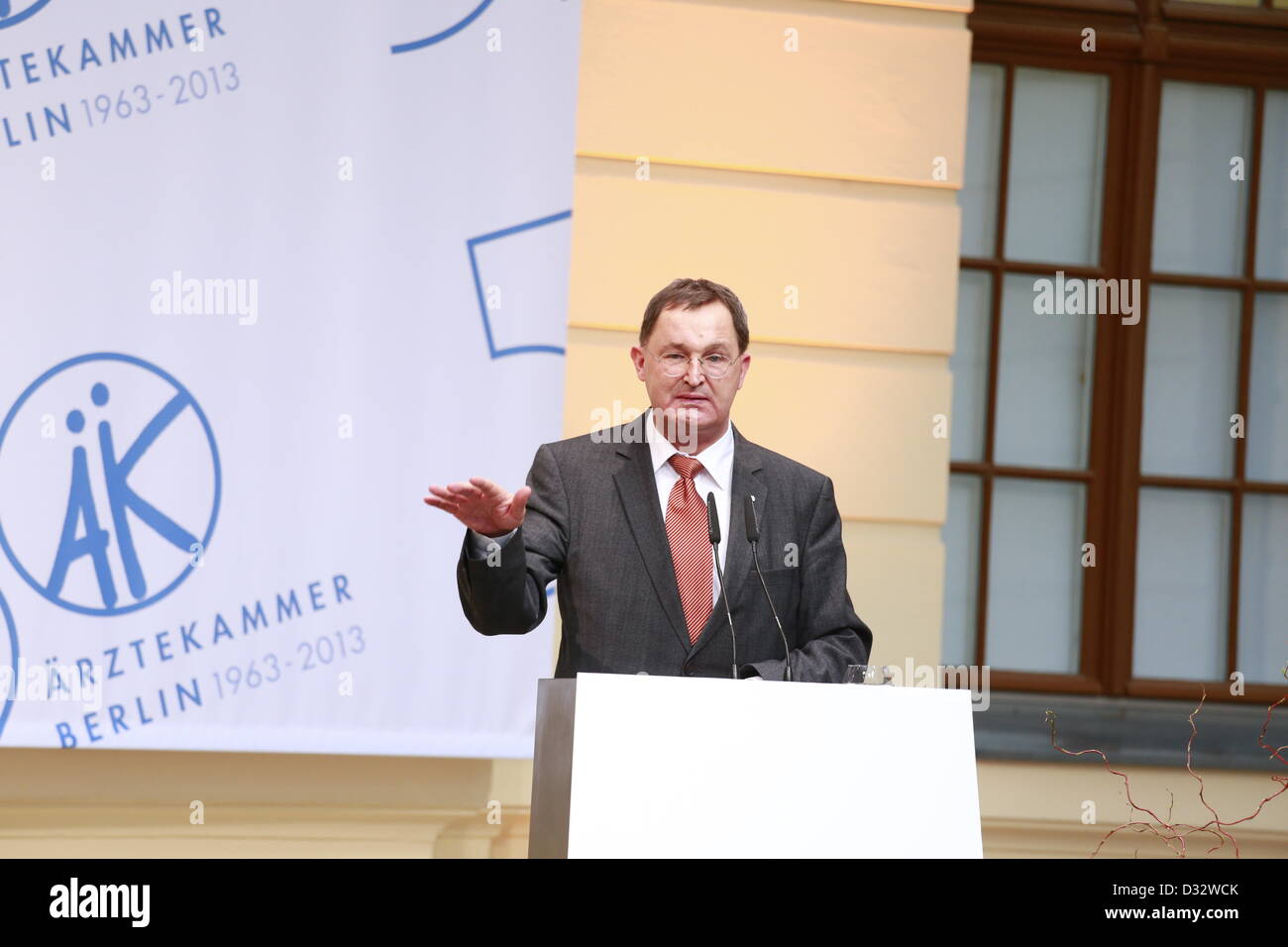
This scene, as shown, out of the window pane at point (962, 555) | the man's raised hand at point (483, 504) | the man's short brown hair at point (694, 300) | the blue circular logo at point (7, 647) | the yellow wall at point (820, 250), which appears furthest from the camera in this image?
the window pane at point (962, 555)

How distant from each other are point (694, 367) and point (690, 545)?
33 cm

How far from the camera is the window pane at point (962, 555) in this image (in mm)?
4109

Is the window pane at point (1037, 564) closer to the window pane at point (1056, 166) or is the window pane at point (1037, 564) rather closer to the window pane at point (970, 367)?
the window pane at point (970, 367)

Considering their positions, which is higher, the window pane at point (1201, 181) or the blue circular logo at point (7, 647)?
the window pane at point (1201, 181)

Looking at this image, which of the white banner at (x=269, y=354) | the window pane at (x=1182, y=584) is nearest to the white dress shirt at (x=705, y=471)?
the white banner at (x=269, y=354)

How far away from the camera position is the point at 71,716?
321 cm

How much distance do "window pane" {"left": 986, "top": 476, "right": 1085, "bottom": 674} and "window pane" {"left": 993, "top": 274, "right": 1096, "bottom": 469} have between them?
0.10 meters

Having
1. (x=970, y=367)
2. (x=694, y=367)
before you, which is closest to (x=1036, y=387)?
(x=970, y=367)

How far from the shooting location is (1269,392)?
425cm

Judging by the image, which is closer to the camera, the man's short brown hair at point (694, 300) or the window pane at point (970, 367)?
the man's short brown hair at point (694, 300)

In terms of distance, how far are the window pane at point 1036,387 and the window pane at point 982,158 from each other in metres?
0.16

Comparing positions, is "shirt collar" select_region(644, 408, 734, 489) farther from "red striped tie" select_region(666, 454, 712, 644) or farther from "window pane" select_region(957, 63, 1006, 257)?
"window pane" select_region(957, 63, 1006, 257)

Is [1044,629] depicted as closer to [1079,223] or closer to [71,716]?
[1079,223]
